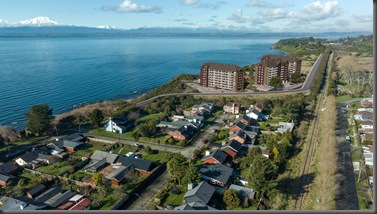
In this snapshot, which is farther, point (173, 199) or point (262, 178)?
point (173, 199)

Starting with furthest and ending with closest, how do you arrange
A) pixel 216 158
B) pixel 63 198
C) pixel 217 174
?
1. pixel 216 158
2. pixel 217 174
3. pixel 63 198

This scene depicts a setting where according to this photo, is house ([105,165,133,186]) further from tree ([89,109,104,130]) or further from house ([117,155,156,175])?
tree ([89,109,104,130])

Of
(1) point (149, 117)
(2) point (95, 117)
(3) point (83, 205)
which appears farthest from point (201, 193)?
(1) point (149, 117)

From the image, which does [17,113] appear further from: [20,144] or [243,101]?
[243,101]

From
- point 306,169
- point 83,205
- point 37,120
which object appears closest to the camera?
point 83,205

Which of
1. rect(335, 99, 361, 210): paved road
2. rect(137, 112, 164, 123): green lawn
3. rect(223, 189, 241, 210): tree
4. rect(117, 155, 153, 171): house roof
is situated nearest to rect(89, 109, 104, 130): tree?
rect(137, 112, 164, 123): green lawn

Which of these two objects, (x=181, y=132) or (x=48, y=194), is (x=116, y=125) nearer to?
(x=181, y=132)
